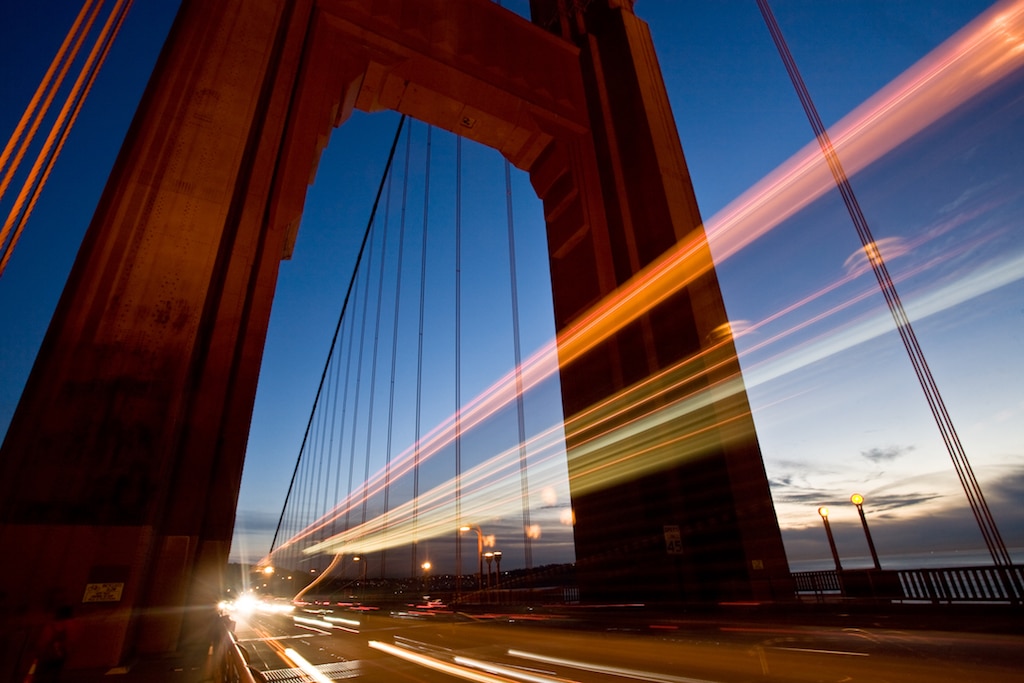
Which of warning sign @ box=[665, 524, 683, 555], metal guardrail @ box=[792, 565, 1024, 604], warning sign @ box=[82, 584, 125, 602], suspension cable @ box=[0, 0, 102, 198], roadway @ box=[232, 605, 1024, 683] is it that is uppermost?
suspension cable @ box=[0, 0, 102, 198]

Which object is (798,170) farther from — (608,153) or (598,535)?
(598,535)

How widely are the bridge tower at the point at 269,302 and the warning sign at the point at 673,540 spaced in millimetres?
32

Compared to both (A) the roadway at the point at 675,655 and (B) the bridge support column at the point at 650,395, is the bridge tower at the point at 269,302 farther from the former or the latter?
(A) the roadway at the point at 675,655

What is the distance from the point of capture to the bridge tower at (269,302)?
629 centimetres

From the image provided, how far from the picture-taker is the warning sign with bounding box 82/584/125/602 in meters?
5.83

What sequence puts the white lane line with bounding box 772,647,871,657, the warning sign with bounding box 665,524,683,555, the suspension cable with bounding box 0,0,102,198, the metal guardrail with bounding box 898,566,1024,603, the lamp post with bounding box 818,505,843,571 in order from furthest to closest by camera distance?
the lamp post with bounding box 818,505,843,571
the warning sign with bounding box 665,524,683,555
the metal guardrail with bounding box 898,566,1024,603
the white lane line with bounding box 772,647,871,657
the suspension cable with bounding box 0,0,102,198

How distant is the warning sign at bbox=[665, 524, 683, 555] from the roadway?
51.4 inches

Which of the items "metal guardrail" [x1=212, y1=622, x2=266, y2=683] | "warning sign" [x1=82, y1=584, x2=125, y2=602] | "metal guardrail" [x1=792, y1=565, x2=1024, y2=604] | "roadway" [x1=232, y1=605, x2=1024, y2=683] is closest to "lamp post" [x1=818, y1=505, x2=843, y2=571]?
"metal guardrail" [x1=792, y1=565, x2=1024, y2=604]

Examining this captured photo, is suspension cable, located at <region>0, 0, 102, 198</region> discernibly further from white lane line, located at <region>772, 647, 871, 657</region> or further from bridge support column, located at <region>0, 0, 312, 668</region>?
white lane line, located at <region>772, 647, 871, 657</region>

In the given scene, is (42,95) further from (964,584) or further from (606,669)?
(964,584)

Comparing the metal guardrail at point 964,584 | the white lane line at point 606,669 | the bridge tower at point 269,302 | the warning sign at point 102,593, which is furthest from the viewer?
the metal guardrail at point 964,584

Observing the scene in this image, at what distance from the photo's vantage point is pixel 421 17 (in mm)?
13594

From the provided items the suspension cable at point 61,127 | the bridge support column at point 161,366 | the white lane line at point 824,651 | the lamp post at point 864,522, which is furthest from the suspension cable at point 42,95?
the lamp post at point 864,522

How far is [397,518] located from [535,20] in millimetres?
24133
